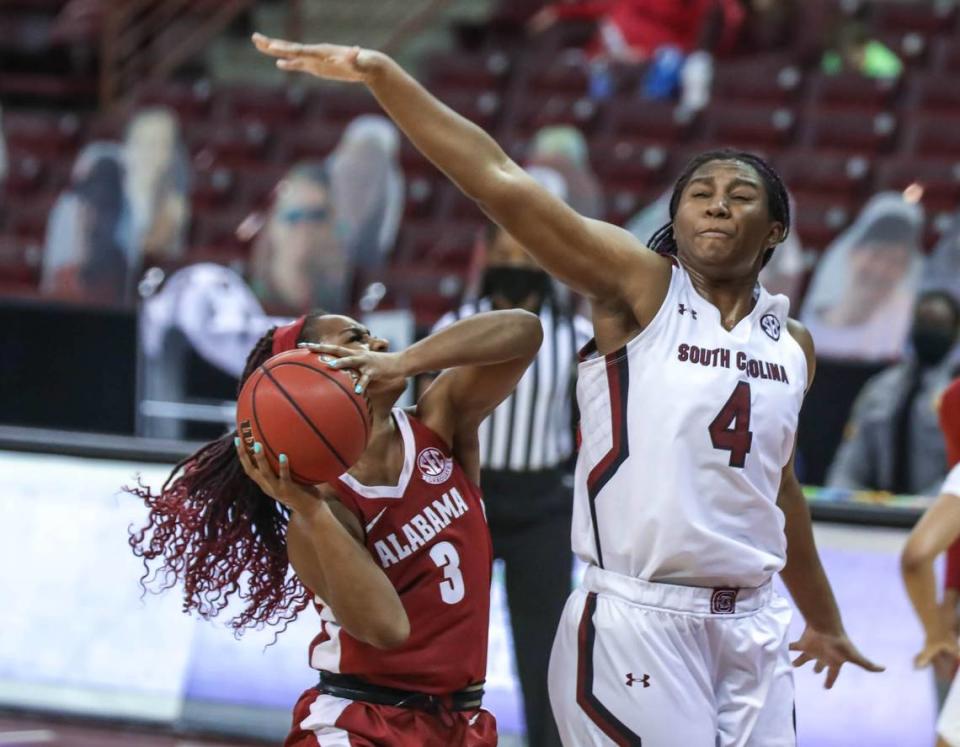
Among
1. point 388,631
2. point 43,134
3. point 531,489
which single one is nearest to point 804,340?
point 388,631

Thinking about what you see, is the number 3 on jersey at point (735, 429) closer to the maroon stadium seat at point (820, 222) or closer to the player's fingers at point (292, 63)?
the player's fingers at point (292, 63)

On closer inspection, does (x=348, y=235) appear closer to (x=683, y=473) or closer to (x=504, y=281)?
(x=504, y=281)

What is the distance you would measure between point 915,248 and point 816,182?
1.88 metres

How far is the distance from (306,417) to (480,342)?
1.68 feet

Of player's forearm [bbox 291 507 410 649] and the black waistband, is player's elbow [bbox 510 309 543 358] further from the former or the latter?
the black waistband

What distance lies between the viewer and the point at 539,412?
5.18 m

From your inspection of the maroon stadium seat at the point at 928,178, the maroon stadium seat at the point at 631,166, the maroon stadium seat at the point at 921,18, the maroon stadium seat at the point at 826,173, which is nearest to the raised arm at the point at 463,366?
the maroon stadium seat at the point at 928,178

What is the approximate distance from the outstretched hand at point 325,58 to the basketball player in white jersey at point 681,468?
10.0 inches

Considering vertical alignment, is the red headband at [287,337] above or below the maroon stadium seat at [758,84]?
below

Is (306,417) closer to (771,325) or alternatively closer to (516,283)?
(771,325)

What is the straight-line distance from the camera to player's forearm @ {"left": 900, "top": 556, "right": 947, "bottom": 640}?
11.7 feet

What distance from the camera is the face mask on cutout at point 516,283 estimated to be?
17.0 ft

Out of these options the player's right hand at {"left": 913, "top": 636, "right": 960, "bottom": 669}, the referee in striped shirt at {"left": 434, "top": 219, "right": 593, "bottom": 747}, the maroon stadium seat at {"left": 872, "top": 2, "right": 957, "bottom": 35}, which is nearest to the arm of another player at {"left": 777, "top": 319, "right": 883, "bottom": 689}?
the player's right hand at {"left": 913, "top": 636, "right": 960, "bottom": 669}

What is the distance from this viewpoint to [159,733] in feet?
19.7
